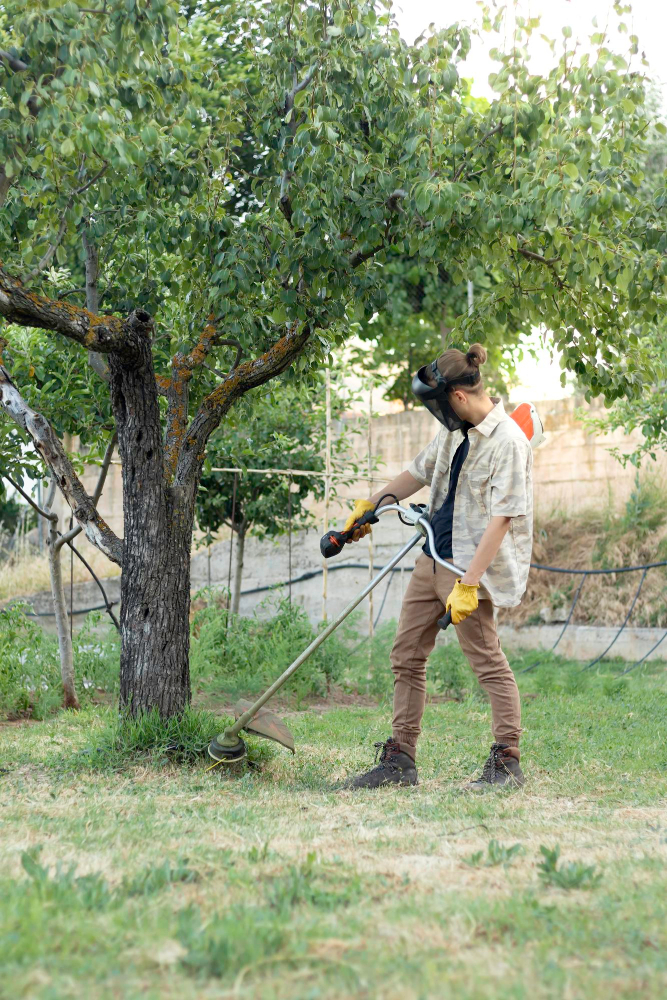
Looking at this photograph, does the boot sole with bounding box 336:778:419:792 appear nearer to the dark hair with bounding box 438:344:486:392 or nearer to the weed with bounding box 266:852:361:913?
the weed with bounding box 266:852:361:913

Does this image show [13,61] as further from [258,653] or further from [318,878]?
[258,653]

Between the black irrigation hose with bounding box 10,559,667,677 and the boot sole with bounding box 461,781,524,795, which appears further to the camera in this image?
the black irrigation hose with bounding box 10,559,667,677

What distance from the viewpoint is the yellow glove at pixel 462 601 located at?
410 centimetres

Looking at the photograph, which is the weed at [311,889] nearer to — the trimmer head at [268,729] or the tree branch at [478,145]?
the trimmer head at [268,729]

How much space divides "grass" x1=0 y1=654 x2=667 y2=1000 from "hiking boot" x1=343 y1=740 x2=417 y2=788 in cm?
11

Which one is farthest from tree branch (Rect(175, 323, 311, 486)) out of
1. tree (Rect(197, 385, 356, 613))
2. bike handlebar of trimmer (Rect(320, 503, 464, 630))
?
tree (Rect(197, 385, 356, 613))

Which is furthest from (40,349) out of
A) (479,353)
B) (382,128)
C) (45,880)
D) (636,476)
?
(636,476)

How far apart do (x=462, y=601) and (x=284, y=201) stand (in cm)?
229

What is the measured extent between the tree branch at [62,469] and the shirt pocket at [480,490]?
73.5 inches

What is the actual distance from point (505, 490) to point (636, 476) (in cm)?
886

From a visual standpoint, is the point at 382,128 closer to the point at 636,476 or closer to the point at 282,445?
the point at 282,445

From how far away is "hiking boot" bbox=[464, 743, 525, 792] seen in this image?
4.29 metres

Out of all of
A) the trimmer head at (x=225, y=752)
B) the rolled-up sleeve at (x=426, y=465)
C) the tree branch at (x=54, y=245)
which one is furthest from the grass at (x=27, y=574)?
the rolled-up sleeve at (x=426, y=465)

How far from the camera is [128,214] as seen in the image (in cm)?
627
